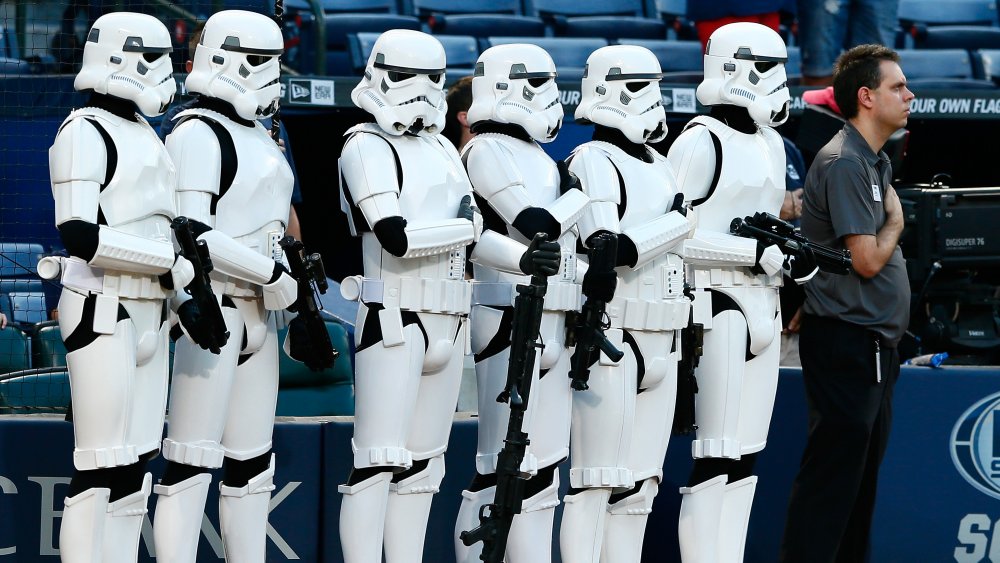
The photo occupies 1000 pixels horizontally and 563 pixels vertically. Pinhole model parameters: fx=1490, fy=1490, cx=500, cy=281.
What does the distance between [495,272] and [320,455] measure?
124 cm

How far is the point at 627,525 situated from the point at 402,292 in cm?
125

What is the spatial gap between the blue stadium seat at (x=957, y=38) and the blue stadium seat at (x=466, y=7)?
3.13m

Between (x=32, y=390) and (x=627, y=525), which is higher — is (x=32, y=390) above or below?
above

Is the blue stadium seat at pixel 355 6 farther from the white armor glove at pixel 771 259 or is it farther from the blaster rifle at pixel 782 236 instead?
the white armor glove at pixel 771 259

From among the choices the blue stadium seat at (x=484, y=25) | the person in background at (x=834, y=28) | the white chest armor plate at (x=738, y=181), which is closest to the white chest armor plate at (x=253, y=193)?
the white chest armor plate at (x=738, y=181)

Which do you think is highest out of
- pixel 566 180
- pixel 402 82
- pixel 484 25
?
pixel 484 25

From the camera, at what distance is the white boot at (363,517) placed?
5.00m

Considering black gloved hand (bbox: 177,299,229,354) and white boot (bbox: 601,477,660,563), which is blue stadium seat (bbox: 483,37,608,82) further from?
black gloved hand (bbox: 177,299,229,354)

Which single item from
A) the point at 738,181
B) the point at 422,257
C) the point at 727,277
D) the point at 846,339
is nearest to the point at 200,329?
the point at 422,257

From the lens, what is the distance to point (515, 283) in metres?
5.23

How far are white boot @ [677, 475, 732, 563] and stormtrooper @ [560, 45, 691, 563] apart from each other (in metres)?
0.18

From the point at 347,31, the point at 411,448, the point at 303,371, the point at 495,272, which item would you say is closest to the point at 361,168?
the point at 495,272

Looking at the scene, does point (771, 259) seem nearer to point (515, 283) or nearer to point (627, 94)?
point (627, 94)

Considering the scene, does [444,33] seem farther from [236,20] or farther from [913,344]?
[236,20]
